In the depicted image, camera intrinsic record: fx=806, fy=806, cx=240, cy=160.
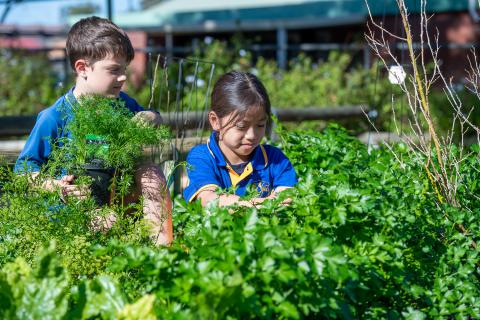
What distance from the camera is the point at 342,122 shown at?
9461 mm

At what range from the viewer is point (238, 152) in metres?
3.87

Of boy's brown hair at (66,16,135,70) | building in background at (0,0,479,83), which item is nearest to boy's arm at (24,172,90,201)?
boy's brown hair at (66,16,135,70)

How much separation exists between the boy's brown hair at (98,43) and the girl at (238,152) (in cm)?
51

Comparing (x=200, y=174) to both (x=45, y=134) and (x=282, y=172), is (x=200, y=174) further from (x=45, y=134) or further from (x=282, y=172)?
(x=45, y=134)

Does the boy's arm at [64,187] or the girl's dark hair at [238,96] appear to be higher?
the girl's dark hair at [238,96]

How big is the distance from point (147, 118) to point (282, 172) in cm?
80

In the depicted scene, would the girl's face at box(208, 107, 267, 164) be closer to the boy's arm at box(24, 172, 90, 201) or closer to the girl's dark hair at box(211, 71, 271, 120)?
the girl's dark hair at box(211, 71, 271, 120)

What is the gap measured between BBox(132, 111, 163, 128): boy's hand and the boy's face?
26 cm

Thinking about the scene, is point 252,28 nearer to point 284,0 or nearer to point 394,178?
point 284,0

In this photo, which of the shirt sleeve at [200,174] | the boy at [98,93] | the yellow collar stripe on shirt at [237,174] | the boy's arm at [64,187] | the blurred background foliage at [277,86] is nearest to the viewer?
the boy's arm at [64,187]

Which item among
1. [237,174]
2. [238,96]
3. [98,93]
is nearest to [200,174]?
[237,174]

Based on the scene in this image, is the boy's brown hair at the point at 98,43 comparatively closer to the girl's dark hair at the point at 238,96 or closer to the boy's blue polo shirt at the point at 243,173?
the girl's dark hair at the point at 238,96

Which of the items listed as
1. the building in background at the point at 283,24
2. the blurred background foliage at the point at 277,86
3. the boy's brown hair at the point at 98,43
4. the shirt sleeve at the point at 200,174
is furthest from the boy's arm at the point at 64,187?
the building in background at the point at 283,24

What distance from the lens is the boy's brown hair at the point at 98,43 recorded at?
372 cm
